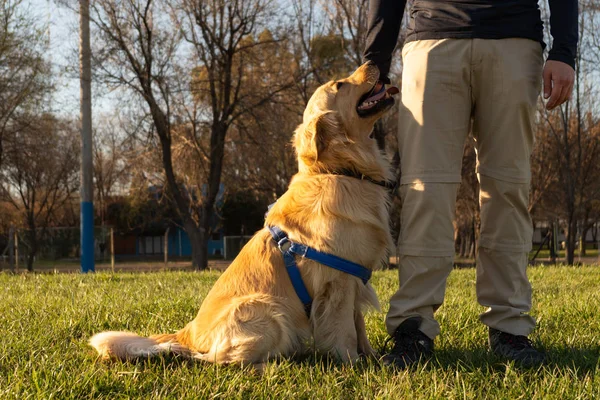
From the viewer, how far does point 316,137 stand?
3258mm

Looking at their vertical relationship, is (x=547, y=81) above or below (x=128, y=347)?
above

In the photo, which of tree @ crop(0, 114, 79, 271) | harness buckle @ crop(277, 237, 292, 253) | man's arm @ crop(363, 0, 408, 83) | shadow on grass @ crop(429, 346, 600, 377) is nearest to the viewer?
shadow on grass @ crop(429, 346, 600, 377)

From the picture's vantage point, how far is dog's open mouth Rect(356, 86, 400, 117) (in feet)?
11.2

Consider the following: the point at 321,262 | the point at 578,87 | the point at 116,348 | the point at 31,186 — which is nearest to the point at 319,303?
the point at 321,262

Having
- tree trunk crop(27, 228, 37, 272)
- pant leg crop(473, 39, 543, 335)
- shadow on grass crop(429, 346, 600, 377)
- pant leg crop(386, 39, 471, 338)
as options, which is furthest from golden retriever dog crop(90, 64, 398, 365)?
tree trunk crop(27, 228, 37, 272)

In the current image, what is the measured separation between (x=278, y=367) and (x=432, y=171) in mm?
1336

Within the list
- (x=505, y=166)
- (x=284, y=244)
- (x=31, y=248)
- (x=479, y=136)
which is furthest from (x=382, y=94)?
(x=31, y=248)

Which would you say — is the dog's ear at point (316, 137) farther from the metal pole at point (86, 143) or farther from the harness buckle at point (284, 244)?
the metal pole at point (86, 143)

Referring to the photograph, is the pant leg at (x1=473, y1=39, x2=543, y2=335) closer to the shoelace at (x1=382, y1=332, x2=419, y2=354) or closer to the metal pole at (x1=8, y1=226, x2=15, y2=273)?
the shoelace at (x1=382, y1=332, x2=419, y2=354)

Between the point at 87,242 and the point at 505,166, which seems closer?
the point at 505,166

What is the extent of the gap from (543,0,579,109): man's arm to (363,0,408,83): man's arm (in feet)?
2.83

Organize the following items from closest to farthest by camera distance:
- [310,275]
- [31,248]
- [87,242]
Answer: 1. [310,275]
2. [87,242]
3. [31,248]

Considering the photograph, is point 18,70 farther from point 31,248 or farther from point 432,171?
point 432,171

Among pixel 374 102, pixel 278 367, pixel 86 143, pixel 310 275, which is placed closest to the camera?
pixel 278 367
